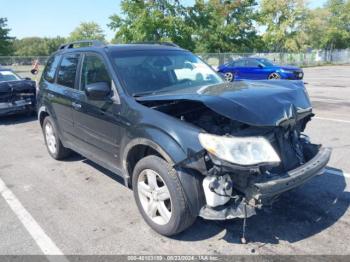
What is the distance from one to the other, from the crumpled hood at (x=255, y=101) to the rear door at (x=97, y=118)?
501mm

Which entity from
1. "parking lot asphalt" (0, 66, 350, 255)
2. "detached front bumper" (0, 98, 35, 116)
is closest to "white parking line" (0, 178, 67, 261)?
"parking lot asphalt" (0, 66, 350, 255)

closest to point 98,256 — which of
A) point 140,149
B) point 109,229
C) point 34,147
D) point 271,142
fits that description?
point 109,229

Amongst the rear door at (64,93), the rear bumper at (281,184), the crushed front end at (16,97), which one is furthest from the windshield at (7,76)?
the rear bumper at (281,184)

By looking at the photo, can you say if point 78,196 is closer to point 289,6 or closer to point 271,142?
point 271,142

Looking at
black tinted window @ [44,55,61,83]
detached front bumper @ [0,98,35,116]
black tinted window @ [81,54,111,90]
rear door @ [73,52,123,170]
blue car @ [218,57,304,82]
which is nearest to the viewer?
rear door @ [73,52,123,170]

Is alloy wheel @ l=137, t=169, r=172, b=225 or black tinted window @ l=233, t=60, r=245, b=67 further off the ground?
black tinted window @ l=233, t=60, r=245, b=67

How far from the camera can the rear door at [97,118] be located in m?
4.19

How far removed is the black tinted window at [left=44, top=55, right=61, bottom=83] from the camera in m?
5.95

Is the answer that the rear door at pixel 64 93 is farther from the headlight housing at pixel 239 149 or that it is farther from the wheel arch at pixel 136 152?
the headlight housing at pixel 239 149

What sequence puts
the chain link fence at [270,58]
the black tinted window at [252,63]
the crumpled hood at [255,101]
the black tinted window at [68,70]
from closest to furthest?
the crumpled hood at [255,101] → the black tinted window at [68,70] → the black tinted window at [252,63] → the chain link fence at [270,58]

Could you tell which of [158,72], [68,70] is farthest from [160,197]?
[68,70]

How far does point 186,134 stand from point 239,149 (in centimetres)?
49

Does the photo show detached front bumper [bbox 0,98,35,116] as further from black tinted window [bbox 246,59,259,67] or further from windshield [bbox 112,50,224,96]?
black tinted window [bbox 246,59,259,67]

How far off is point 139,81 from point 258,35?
1850 inches
